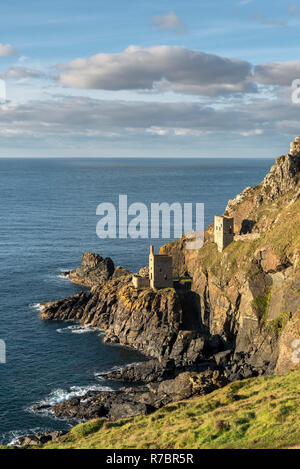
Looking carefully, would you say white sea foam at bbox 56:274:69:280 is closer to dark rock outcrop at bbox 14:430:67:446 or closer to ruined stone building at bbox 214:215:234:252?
ruined stone building at bbox 214:215:234:252

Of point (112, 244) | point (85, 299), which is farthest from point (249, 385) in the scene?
point (112, 244)

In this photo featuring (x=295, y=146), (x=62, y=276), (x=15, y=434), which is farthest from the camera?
(x=62, y=276)

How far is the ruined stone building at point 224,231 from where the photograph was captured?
10118 cm

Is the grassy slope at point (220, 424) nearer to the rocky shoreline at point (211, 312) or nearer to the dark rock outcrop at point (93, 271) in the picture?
the rocky shoreline at point (211, 312)

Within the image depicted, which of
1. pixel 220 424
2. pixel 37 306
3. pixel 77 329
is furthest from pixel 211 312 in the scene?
pixel 220 424

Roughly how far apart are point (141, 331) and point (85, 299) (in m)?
21.5

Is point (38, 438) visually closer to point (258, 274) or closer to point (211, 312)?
point (211, 312)

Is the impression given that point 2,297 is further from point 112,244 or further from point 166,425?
point 166,425

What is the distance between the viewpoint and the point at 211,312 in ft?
316

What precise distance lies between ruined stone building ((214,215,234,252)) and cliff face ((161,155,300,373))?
5.33 ft

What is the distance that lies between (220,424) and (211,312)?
5066cm

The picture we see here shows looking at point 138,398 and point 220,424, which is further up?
point 220,424

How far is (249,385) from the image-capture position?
66.1 metres

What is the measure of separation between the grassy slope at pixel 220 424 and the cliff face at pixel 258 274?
13504 millimetres
